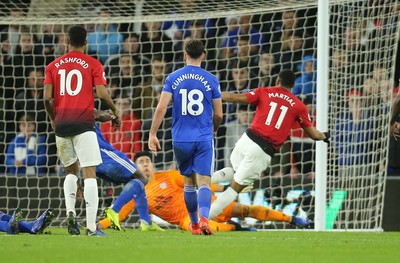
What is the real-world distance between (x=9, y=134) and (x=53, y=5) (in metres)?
1.95

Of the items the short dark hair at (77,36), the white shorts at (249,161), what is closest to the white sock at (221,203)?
the white shorts at (249,161)

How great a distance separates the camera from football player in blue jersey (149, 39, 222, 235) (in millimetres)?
8984

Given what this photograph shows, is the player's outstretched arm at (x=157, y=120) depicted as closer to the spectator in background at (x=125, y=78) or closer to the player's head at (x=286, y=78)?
the player's head at (x=286, y=78)

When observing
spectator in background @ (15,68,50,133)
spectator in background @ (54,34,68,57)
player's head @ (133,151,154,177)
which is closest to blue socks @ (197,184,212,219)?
player's head @ (133,151,154,177)

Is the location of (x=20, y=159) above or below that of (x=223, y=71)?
below

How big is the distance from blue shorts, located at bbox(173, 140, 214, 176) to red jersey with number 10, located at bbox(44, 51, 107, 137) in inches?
34.5

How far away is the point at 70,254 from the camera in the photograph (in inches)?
257

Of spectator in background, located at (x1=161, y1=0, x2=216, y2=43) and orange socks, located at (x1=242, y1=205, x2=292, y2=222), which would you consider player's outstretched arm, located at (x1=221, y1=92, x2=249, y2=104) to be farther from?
spectator in background, located at (x1=161, y1=0, x2=216, y2=43)

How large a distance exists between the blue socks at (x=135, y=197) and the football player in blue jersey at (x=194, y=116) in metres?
1.54

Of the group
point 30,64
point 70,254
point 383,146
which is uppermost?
point 30,64

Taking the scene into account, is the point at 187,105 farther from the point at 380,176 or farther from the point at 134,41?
the point at 134,41

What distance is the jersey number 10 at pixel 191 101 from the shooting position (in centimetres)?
901

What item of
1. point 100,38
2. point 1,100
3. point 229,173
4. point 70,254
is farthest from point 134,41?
point 70,254

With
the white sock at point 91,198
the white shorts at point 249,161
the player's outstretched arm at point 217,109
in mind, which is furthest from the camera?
the white shorts at point 249,161
